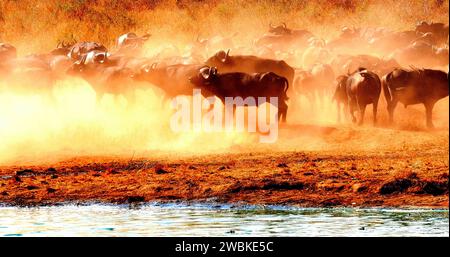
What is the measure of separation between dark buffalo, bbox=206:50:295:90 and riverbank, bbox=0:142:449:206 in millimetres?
8333


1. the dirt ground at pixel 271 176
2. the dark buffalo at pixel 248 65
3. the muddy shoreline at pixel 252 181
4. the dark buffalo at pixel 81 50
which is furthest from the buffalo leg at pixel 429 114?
the dark buffalo at pixel 81 50

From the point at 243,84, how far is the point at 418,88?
4315 millimetres

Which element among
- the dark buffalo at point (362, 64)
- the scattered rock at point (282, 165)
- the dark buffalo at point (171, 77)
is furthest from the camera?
the dark buffalo at point (362, 64)

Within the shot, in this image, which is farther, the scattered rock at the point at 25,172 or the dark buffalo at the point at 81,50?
the dark buffalo at the point at 81,50

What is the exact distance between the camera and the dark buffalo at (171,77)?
1162 inches

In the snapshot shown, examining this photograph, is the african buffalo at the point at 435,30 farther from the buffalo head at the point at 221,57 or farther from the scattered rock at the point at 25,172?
the scattered rock at the point at 25,172

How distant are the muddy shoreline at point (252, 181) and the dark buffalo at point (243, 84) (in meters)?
5.17

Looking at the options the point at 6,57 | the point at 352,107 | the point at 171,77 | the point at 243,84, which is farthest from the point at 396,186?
the point at 6,57

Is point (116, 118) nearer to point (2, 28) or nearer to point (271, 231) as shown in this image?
point (271, 231)

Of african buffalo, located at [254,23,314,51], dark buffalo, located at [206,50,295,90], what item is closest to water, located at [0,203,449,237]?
dark buffalo, located at [206,50,295,90]

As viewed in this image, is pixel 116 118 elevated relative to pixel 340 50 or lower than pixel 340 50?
lower

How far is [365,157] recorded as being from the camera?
22438mm
